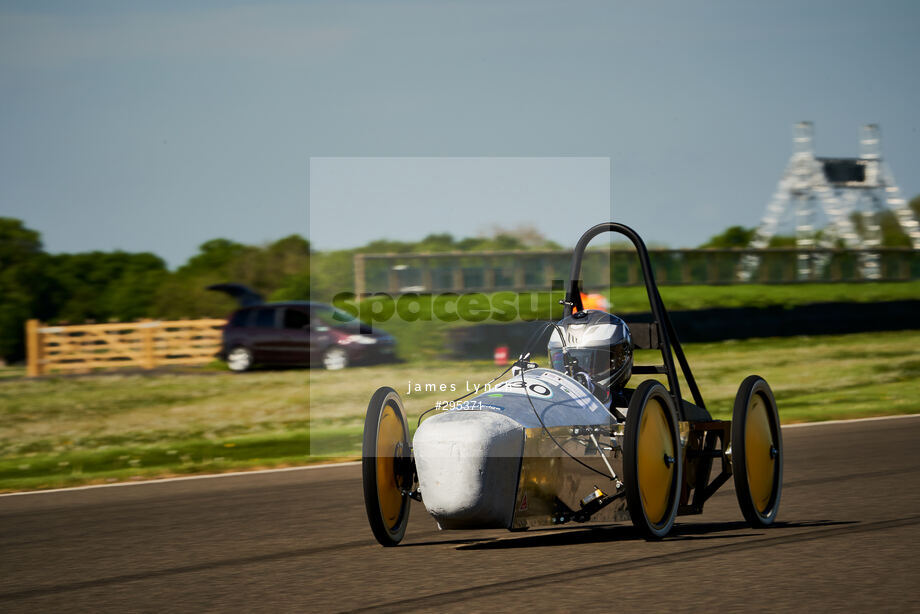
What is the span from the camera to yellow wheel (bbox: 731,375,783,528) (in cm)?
760

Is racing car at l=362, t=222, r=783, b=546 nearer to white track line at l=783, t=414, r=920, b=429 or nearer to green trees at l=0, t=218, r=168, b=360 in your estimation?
white track line at l=783, t=414, r=920, b=429

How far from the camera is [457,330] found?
538 inches

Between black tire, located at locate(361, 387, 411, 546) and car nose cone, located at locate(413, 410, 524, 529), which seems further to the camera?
black tire, located at locate(361, 387, 411, 546)

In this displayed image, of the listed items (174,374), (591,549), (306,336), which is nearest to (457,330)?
(591,549)

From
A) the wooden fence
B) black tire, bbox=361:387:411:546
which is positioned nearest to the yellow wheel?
black tire, bbox=361:387:411:546

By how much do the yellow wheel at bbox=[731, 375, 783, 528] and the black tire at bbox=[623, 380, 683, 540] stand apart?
491mm

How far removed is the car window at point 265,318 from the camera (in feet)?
84.4

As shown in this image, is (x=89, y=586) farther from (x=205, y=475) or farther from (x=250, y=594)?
(x=205, y=475)

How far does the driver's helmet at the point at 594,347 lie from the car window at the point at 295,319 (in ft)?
58.7

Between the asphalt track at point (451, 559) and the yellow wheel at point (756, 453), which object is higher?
the yellow wheel at point (756, 453)

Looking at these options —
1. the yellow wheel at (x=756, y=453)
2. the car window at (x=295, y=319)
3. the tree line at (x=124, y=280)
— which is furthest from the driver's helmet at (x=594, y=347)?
the tree line at (x=124, y=280)

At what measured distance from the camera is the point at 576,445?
22.7 feet

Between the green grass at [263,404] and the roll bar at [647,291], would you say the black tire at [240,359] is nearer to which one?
the green grass at [263,404]

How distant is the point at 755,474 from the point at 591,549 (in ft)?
5.00
